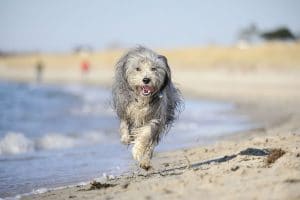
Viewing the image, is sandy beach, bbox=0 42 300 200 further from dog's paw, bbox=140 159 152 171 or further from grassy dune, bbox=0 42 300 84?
grassy dune, bbox=0 42 300 84

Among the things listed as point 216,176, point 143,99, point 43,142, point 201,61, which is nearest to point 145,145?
point 143,99

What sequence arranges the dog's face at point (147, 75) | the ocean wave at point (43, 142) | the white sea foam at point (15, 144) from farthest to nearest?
1. the ocean wave at point (43, 142)
2. the white sea foam at point (15, 144)
3. the dog's face at point (147, 75)

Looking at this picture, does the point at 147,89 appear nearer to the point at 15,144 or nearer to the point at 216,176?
the point at 216,176

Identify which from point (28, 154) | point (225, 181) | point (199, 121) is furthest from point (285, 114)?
point (225, 181)

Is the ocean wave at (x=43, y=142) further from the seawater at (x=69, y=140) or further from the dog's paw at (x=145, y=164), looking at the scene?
the dog's paw at (x=145, y=164)

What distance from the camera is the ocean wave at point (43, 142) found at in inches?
429

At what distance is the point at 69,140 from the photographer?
12.1 m

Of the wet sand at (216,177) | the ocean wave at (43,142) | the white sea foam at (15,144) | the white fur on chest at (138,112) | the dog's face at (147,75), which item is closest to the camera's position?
the wet sand at (216,177)

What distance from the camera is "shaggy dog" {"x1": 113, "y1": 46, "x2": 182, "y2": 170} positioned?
23.6 ft

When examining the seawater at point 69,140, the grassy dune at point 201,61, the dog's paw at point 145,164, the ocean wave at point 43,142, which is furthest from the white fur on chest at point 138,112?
the grassy dune at point 201,61

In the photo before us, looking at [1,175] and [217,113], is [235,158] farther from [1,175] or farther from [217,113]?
[217,113]

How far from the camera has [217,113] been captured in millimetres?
18312

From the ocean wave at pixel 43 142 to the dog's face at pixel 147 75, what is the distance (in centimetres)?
396

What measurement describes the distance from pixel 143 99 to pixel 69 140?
509cm
